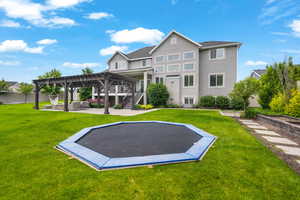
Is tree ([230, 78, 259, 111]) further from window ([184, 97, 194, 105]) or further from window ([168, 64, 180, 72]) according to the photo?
window ([168, 64, 180, 72])

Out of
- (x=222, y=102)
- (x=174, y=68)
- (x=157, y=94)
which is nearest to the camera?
(x=222, y=102)

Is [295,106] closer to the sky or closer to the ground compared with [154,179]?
closer to the sky

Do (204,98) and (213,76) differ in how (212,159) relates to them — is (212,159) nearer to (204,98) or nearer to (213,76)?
(204,98)

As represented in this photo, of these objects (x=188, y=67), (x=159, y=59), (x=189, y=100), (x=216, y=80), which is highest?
(x=159, y=59)

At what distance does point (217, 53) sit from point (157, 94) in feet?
27.5

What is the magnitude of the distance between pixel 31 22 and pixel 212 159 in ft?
83.1

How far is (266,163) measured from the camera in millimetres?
2656

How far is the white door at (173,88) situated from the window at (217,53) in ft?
15.2

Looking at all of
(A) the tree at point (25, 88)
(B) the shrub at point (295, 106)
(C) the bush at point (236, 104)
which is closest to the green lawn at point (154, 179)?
(B) the shrub at point (295, 106)

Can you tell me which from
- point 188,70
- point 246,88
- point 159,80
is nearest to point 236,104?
point 246,88

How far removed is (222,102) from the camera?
1378 centimetres

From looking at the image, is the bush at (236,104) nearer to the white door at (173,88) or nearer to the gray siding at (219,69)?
the gray siding at (219,69)

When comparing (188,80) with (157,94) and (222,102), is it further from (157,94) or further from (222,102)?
(222,102)

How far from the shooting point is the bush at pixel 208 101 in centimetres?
1411
